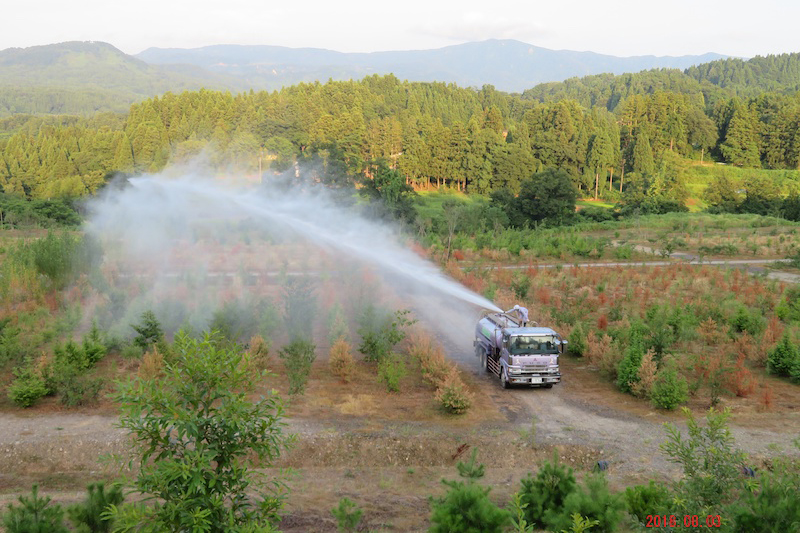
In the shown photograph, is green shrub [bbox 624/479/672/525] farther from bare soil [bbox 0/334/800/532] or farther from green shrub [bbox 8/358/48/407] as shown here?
green shrub [bbox 8/358/48/407]

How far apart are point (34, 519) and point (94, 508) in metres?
0.78

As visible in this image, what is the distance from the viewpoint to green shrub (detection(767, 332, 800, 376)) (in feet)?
58.9

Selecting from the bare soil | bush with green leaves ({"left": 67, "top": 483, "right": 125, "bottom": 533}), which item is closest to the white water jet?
the bare soil

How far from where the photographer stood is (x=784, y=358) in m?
18.1

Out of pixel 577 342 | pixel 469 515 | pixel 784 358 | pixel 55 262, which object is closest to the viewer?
pixel 469 515

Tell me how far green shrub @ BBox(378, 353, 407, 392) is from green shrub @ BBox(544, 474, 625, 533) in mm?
8612

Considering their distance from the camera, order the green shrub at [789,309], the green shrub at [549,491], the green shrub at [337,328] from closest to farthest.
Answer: the green shrub at [549,491], the green shrub at [337,328], the green shrub at [789,309]

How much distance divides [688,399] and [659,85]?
17244cm

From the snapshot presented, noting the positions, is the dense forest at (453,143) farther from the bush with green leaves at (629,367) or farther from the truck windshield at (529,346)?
the truck windshield at (529,346)

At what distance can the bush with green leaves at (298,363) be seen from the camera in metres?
16.2

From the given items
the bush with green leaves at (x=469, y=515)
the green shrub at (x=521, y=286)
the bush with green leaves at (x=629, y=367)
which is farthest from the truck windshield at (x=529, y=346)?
the green shrub at (x=521, y=286)

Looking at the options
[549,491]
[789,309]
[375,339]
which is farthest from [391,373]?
[789,309]

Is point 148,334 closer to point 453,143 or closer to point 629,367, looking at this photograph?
point 629,367

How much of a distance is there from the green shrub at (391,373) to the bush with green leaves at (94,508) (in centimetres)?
893
